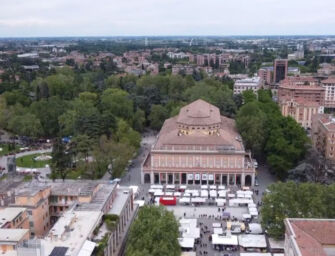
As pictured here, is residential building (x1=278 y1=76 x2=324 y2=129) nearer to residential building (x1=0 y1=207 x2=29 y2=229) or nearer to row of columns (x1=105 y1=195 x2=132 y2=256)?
row of columns (x1=105 y1=195 x2=132 y2=256)

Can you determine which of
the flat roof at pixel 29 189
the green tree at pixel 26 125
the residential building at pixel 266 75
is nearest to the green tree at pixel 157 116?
the green tree at pixel 26 125

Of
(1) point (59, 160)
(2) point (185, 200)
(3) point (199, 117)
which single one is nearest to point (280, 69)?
(3) point (199, 117)

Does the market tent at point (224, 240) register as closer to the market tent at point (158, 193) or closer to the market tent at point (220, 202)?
the market tent at point (220, 202)

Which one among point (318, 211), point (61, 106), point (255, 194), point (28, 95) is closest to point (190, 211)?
point (255, 194)

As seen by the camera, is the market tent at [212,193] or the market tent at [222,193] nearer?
the market tent at [222,193]

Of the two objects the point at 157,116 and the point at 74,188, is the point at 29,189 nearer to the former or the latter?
the point at 74,188
